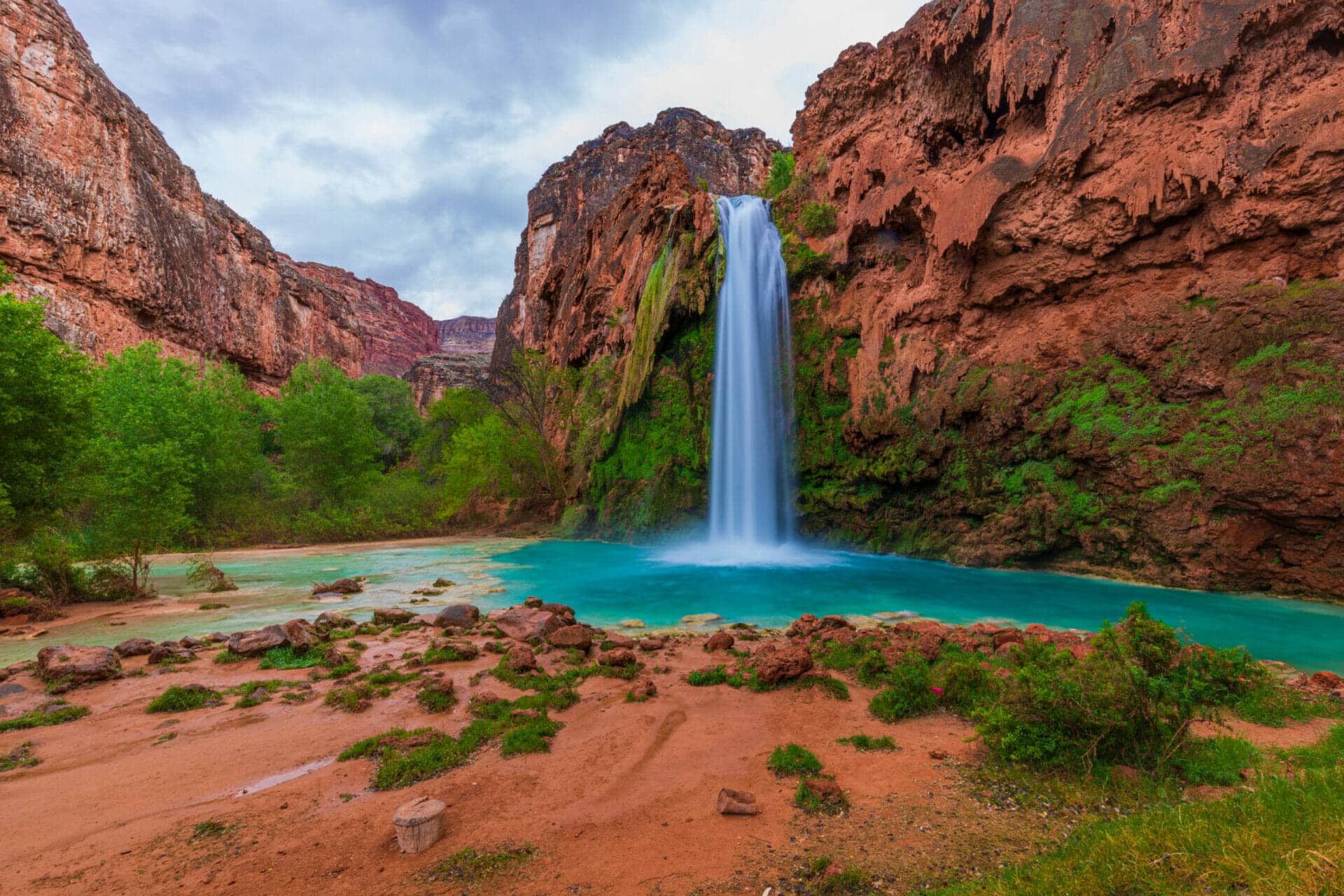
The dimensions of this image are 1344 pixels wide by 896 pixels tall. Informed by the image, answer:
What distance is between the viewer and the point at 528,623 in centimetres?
870

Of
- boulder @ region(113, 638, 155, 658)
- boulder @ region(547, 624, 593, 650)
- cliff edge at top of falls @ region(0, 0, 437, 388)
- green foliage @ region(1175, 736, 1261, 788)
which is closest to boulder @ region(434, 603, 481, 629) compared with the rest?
boulder @ region(547, 624, 593, 650)

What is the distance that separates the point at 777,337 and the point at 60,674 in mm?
23538

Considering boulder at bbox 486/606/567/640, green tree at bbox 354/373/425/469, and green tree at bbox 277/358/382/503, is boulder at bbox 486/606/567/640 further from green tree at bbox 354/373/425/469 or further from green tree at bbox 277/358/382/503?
green tree at bbox 354/373/425/469

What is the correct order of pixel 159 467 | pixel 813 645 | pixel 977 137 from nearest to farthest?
pixel 813 645 < pixel 159 467 < pixel 977 137

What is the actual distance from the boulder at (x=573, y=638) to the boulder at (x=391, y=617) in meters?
3.36

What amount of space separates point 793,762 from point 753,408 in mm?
20973

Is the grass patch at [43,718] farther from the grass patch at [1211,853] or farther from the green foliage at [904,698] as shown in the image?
the green foliage at [904,698]

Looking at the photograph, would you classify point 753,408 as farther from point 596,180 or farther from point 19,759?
point 596,180

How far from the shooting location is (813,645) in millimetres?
7746

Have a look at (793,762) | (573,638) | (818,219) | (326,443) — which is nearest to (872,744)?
(793,762)

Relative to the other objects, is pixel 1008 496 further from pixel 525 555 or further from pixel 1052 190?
pixel 525 555

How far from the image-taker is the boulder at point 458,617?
30.5 feet

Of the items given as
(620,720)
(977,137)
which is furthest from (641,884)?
(977,137)

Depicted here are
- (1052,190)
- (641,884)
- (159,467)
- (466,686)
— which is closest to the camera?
(641,884)
